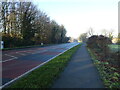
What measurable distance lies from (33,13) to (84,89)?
3591 cm

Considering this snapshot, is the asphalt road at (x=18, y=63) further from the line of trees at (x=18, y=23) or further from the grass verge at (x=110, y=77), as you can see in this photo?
the line of trees at (x=18, y=23)

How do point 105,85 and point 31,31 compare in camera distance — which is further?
point 31,31

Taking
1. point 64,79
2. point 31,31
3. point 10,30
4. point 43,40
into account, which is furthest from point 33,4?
point 64,79

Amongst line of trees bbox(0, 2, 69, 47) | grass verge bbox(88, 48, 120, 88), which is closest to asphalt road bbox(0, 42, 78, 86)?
grass verge bbox(88, 48, 120, 88)

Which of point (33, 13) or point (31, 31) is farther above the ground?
point (33, 13)

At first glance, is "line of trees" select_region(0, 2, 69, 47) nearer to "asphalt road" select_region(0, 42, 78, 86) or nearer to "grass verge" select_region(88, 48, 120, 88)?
"asphalt road" select_region(0, 42, 78, 86)

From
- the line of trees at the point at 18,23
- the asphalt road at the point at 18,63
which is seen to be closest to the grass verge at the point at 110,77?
the asphalt road at the point at 18,63

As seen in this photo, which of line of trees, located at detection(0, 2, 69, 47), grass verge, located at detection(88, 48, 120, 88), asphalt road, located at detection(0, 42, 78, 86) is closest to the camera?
grass verge, located at detection(88, 48, 120, 88)

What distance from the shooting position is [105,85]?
4.86 metres

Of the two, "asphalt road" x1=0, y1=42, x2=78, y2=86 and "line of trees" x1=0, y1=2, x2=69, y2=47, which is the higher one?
"line of trees" x1=0, y1=2, x2=69, y2=47

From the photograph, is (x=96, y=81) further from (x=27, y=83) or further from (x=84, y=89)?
(x=27, y=83)

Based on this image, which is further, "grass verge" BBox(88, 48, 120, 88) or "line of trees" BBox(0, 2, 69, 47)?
"line of trees" BBox(0, 2, 69, 47)

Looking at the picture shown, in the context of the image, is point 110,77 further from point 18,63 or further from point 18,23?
point 18,23

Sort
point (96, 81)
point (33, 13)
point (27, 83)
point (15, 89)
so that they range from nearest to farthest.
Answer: point (15, 89), point (27, 83), point (96, 81), point (33, 13)
